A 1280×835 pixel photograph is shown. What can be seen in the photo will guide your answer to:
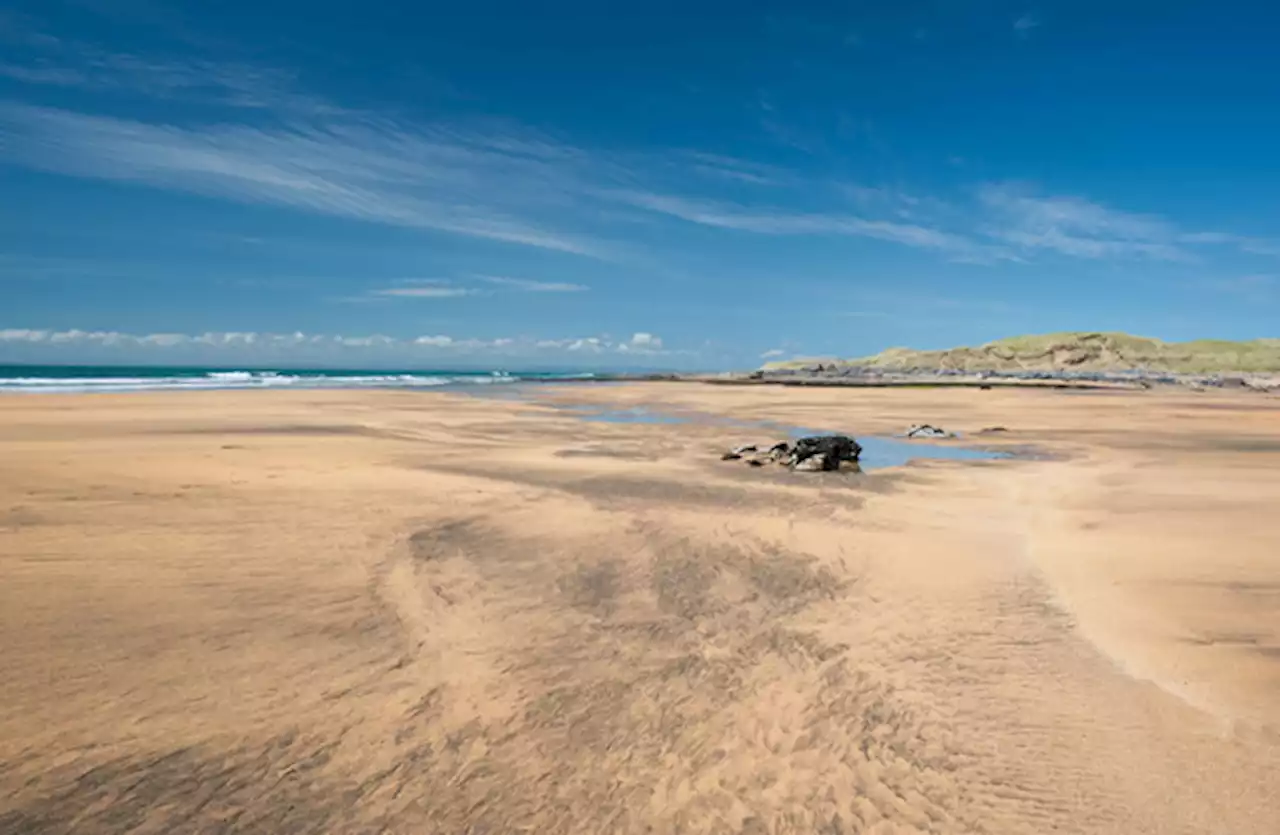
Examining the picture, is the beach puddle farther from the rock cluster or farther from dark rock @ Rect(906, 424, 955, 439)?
dark rock @ Rect(906, 424, 955, 439)

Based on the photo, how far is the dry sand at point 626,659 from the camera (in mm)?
3805

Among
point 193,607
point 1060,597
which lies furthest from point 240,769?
point 1060,597

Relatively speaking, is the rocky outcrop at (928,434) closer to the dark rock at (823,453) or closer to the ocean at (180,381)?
the dark rock at (823,453)

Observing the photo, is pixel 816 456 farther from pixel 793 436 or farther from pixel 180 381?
pixel 180 381

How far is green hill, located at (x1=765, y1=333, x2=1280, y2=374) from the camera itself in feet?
338

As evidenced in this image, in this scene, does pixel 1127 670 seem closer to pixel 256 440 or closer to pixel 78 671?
pixel 78 671

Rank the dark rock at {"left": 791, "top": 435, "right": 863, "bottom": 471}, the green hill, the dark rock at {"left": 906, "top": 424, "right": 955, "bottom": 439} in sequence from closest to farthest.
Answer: the dark rock at {"left": 791, "top": 435, "right": 863, "bottom": 471}
the dark rock at {"left": 906, "top": 424, "right": 955, "bottom": 439}
the green hill

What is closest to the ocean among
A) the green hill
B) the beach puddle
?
the beach puddle

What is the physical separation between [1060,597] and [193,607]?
837 cm

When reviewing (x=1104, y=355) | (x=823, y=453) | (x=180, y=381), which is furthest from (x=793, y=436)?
(x=1104, y=355)

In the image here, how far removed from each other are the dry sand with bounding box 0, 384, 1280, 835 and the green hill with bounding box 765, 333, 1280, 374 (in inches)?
4399

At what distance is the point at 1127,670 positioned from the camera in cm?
542

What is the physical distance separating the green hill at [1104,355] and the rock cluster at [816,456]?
4140 inches

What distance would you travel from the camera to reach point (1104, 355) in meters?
109
